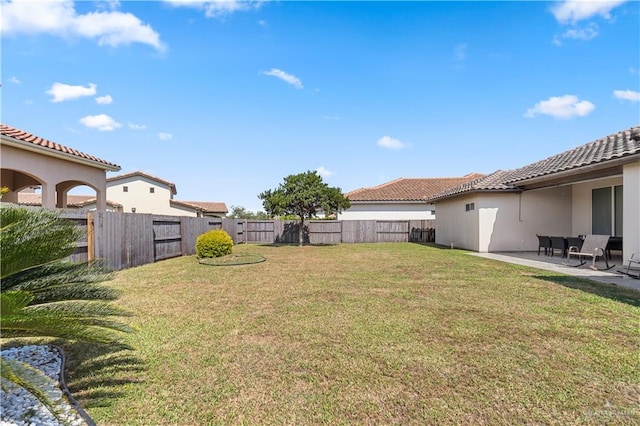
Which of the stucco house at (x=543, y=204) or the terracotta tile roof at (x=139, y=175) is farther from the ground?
the terracotta tile roof at (x=139, y=175)

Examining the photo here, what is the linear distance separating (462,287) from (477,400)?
509 centimetres

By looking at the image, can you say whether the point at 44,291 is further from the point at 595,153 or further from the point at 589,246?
the point at 595,153

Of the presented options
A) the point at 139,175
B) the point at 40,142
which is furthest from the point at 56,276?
the point at 139,175

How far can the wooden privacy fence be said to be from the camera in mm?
9992

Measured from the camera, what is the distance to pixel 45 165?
10.8m

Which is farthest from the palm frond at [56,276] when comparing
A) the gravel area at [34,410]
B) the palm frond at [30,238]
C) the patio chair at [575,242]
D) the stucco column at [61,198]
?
the stucco column at [61,198]

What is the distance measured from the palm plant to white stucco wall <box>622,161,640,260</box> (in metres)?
12.3

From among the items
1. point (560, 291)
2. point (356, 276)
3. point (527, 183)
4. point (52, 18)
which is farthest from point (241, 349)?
point (527, 183)

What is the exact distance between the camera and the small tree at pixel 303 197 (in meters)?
20.6

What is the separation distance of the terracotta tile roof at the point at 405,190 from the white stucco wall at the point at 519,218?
11695 millimetres

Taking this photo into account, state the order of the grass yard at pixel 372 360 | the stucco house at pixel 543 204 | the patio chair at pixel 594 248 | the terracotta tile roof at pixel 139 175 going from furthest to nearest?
the terracotta tile roof at pixel 139 175
the stucco house at pixel 543 204
the patio chair at pixel 594 248
the grass yard at pixel 372 360

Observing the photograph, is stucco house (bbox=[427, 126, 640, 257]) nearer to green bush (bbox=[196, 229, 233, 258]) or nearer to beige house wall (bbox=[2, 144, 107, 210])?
green bush (bbox=[196, 229, 233, 258])

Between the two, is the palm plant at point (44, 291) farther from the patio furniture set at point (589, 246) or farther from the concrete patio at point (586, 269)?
the patio furniture set at point (589, 246)

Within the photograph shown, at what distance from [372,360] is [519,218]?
578 inches
